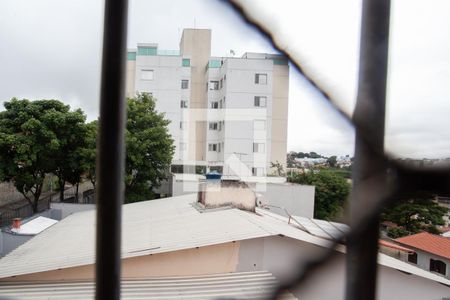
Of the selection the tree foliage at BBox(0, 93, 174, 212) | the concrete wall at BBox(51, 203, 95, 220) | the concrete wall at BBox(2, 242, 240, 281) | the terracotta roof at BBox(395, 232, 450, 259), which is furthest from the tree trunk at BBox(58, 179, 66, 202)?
the terracotta roof at BBox(395, 232, 450, 259)

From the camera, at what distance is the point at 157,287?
2.63 meters

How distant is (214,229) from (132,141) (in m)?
4.31

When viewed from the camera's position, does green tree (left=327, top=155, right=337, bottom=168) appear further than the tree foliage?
No

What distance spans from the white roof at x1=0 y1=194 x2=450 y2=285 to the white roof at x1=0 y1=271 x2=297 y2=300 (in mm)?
144

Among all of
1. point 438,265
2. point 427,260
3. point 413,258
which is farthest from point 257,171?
point 438,265

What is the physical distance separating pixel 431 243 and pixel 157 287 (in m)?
4.98

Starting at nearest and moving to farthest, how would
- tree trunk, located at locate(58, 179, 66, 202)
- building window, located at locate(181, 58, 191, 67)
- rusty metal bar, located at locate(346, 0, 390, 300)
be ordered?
rusty metal bar, located at locate(346, 0, 390, 300) → tree trunk, located at locate(58, 179, 66, 202) → building window, located at locate(181, 58, 191, 67)

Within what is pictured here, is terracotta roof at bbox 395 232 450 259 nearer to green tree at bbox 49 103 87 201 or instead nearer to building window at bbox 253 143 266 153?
building window at bbox 253 143 266 153

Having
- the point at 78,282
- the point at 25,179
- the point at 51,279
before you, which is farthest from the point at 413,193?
the point at 25,179

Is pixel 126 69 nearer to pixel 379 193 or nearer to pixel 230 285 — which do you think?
pixel 379 193

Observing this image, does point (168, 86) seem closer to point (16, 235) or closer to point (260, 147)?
point (260, 147)

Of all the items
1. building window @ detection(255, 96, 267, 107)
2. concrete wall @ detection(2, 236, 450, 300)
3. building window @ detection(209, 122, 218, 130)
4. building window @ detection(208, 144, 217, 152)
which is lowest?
concrete wall @ detection(2, 236, 450, 300)

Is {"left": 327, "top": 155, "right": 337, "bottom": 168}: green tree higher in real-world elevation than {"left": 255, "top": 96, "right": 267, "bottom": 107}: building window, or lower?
lower

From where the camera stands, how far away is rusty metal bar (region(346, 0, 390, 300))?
8.2 inches
